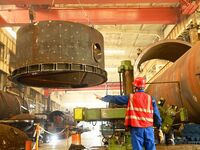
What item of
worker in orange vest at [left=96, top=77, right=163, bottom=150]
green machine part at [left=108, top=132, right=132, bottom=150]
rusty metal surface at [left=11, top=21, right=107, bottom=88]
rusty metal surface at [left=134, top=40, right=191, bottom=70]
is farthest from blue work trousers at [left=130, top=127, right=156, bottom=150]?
rusty metal surface at [left=134, top=40, right=191, bottom=70]

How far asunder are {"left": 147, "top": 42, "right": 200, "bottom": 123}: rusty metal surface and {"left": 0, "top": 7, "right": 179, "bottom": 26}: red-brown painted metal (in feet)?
15.4

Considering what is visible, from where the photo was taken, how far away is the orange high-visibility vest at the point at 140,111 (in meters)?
3.93

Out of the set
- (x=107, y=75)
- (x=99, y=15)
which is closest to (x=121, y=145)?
(x=107, y=75)

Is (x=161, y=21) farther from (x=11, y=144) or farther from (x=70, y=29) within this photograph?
(x=11, y=144)

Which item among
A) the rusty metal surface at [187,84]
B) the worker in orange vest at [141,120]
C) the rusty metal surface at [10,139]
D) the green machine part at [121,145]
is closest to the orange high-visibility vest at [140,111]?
the worker in orange vest at [141,120]

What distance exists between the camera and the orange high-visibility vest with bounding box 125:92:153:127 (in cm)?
393

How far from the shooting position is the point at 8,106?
28.6 ft

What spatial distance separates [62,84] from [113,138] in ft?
7.15

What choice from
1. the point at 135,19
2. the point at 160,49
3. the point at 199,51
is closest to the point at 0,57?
the point at 135,19

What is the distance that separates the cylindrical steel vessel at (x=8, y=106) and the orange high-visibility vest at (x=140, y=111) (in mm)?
5415

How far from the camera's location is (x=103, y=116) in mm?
4695

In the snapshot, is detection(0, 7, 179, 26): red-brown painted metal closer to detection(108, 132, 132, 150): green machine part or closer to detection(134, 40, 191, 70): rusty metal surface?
detection(134, 40, 191, 70): rusty metal surface

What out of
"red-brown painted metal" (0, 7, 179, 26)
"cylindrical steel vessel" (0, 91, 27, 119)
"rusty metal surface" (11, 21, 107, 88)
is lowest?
"cylindrical steel vessel" (0, 91, 27, 119)

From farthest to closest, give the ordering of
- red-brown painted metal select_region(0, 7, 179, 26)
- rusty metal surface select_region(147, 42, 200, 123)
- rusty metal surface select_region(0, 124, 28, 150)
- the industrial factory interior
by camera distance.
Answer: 1. red-brown painted metal select_region(0, 7, 179, 26)
2. rusty metal surface select_region(0, 124, 28, 150)
3. the industrial factory interior
4. rusty metal surface select_region(147, 42, 200, 123)
